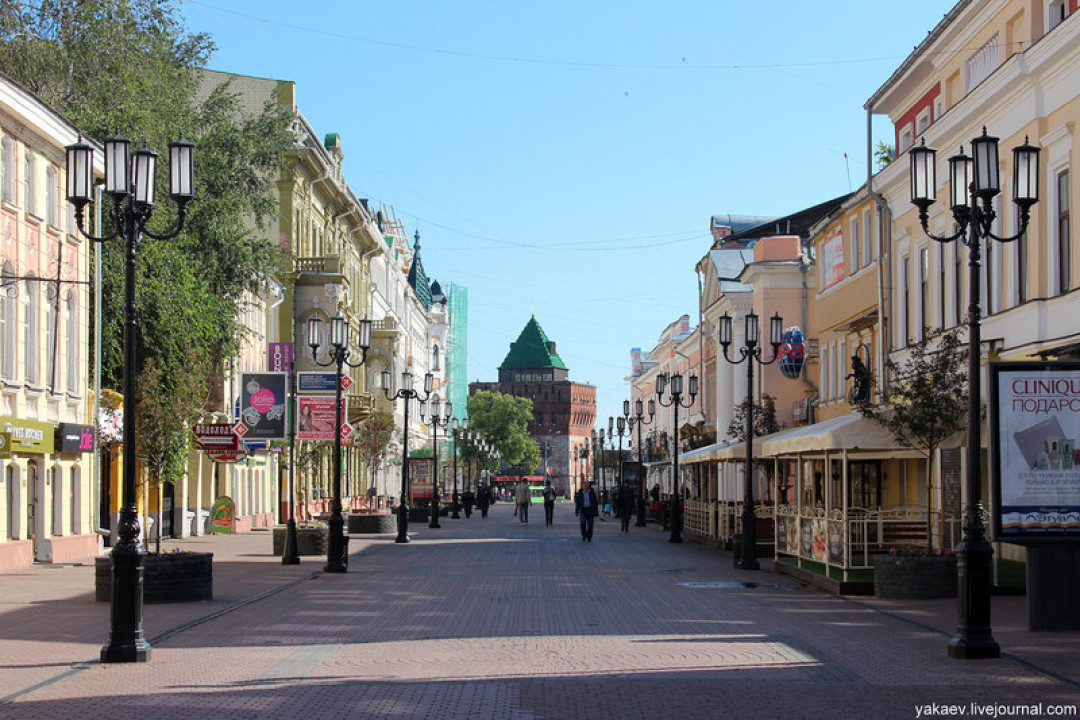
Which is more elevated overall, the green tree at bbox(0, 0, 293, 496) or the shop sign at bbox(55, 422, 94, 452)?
the green tree at bbox(0, 0, 293, 496)

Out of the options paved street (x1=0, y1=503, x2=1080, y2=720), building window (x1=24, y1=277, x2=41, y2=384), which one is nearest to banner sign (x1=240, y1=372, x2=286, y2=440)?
building window (x1=24, y1=277, x2=41, y2=384)

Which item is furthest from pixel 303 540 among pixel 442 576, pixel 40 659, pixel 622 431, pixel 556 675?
pixel 622 431

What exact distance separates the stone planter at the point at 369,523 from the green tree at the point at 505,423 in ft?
394

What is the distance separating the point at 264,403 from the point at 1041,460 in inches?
1164

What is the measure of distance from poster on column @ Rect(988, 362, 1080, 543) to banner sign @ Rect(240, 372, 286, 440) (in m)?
28.8

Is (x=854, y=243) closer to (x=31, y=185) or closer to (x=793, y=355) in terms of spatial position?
(x=793, y=355)

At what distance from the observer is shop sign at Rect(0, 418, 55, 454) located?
87.2 feet

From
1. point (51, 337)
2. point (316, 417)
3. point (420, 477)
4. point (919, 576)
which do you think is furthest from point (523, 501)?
point (919, 576)

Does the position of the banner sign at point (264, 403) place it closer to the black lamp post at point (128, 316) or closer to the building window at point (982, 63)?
the building window at point (982, 63)

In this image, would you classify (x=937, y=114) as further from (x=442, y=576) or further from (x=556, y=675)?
(x=556, y=675)

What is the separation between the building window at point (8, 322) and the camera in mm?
27312

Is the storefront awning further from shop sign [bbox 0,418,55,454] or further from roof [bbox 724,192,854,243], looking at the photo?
roof [bbox 724,192,854,243]

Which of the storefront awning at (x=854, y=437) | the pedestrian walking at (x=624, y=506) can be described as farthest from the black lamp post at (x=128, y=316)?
the pedestrian walking at (x=624, y=506)

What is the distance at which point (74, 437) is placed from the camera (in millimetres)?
30328
